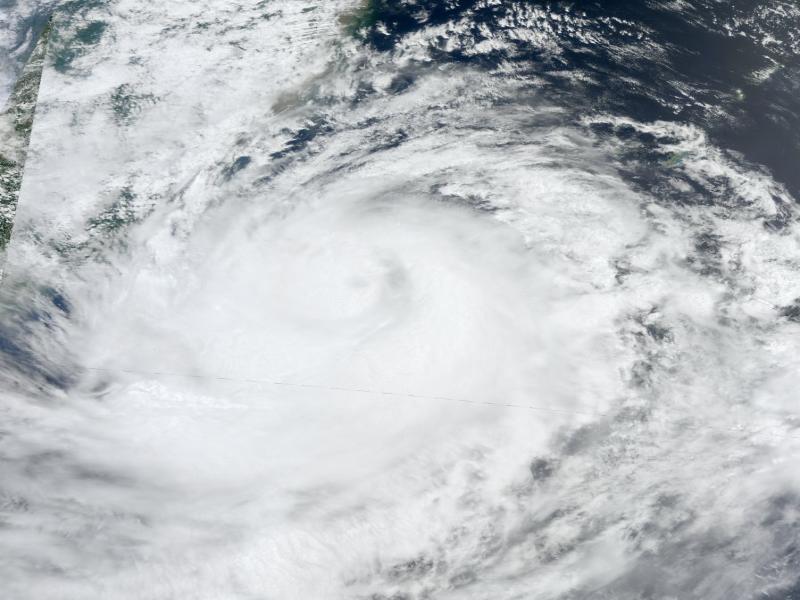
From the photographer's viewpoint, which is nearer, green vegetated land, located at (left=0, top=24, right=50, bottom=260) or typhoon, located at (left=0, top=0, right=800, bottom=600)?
typhoon, located at (left=0, top=0, right=800, bottom=600)

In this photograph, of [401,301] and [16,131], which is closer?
[401,301]

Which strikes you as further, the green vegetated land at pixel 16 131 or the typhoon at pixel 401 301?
the green vegetated land at pixel 16 131

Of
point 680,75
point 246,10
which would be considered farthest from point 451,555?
point 246,10

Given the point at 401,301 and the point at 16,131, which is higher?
the point at 16,131
